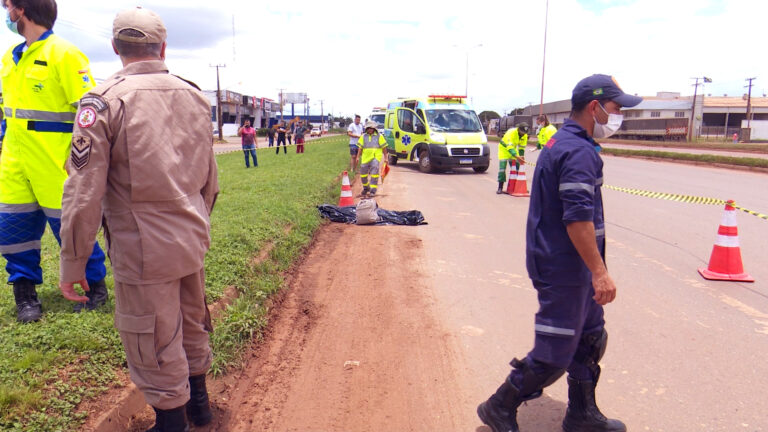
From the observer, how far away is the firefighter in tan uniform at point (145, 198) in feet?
7.84

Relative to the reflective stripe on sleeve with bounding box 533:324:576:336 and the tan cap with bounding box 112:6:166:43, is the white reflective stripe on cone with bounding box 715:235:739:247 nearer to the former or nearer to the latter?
the reflective stripe on sleeve with bounding box 533:324:576:336

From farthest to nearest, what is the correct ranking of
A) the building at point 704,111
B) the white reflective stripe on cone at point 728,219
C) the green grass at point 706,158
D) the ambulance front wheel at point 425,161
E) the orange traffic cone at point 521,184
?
the building at point 704,111
the green grass at point 706,158
the ambulance front wheel at point 425,161
the orange traffic cone at point 521,184
the white reflective stripe on cone at point 728,219

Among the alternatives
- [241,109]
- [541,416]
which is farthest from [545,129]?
[241,109]

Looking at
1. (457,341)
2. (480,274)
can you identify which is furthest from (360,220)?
→ (457,341)

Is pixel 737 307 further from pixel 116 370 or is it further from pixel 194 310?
pixel 116 370

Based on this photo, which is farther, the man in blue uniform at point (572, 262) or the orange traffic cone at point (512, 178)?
the orange traffic cone at point (512, 178)

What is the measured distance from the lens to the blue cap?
2867 mm

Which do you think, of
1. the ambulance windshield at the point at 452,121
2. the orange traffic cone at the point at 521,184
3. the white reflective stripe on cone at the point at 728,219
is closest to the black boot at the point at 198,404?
the white reflective stripe on cone at the point at 728,219

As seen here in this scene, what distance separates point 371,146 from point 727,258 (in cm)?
788

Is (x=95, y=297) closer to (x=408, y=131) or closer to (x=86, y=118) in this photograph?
(x=86, y=118)

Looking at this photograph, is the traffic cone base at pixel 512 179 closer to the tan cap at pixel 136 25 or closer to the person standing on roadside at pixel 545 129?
the person standing on roadside at pixel 545 129

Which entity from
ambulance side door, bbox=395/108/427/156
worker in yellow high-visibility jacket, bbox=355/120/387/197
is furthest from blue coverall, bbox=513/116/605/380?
ambulance side door, bbox=395/108/427/156

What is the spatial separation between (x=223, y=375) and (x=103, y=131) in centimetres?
199

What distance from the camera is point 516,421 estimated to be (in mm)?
3049
